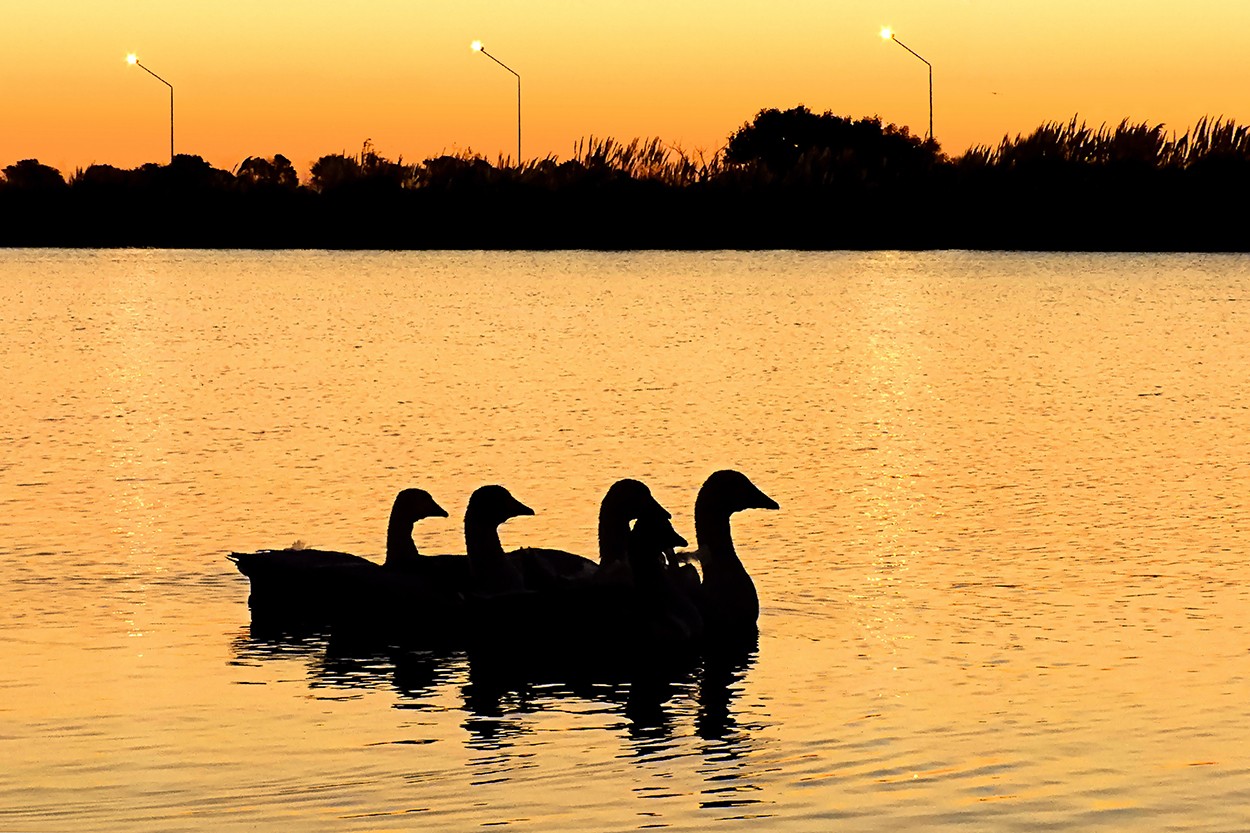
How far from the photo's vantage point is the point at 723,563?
15.7 m

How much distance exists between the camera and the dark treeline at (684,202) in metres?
76.7

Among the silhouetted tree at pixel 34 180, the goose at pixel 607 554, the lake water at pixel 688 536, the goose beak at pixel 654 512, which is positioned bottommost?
the lake water at pixel 688 536

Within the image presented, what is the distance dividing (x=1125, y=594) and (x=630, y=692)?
155 inches

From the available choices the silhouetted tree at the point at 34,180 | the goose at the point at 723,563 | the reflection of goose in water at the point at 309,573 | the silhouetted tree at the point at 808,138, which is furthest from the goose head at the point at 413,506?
the silhouetted tree at the point at 808,138

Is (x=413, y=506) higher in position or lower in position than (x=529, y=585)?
higher

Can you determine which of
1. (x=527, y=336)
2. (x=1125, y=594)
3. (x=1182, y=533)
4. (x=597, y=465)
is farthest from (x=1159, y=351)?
(x=1125, y=594)

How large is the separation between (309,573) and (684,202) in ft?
223

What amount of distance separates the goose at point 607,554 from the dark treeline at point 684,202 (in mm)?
61267

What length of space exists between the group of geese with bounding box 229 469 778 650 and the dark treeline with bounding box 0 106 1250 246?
6138cm

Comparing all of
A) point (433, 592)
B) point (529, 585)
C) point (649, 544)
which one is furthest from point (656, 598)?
point (433, 592)

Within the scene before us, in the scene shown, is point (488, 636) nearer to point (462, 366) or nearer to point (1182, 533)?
point (1182, 533)

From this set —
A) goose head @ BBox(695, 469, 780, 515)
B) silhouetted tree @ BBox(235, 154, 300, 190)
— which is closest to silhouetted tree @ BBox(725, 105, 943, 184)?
silhouetted tree @ BBox(235, 154, 300, 190)

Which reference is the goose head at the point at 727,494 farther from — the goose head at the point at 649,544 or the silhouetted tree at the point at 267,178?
the silhouetted tree at the point at 267,178

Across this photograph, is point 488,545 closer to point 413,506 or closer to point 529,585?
point 529,585
